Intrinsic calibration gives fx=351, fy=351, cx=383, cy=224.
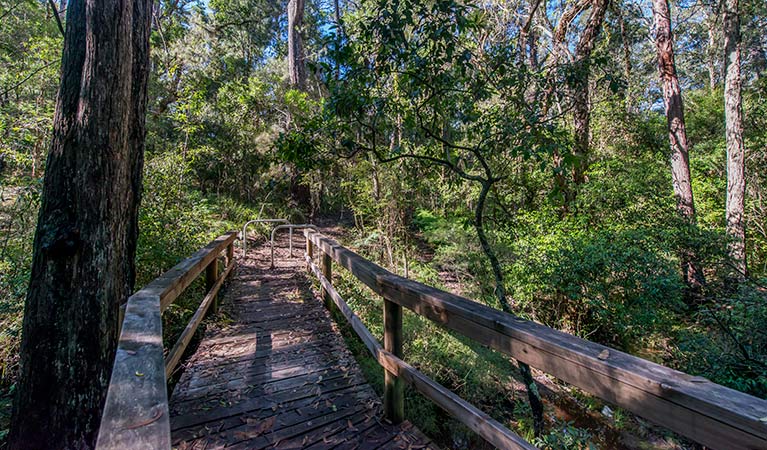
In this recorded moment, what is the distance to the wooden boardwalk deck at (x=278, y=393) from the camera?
2203mm

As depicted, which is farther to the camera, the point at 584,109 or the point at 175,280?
the point at 584,109

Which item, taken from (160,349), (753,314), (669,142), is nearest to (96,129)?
(160,349)

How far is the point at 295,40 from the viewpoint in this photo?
1298cm

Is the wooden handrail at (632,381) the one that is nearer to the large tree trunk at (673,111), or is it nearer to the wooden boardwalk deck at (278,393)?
the wooden boardwalk deck at (278,393)

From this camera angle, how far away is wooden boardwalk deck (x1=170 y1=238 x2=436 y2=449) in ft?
7.23

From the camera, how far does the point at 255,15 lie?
18.1m

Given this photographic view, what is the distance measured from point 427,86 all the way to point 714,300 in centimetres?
375

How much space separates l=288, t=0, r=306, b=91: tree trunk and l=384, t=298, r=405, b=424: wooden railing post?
12110mm

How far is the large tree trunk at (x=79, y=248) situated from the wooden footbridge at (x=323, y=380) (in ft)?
1.68

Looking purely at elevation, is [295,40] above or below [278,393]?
above

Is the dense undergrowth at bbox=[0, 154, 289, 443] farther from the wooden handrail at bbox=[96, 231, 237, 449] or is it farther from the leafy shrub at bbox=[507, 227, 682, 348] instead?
the leafy shrub at bbox=[507, 227, 682, 348]

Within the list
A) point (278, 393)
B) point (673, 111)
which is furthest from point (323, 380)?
point (673, 111)

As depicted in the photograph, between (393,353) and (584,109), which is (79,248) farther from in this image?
(584,109)

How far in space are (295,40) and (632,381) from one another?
47.7ft
